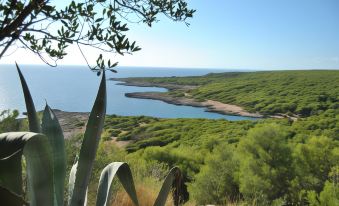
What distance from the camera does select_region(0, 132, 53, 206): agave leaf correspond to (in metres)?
0.96

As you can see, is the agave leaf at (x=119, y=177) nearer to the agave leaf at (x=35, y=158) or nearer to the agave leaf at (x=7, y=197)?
the agave leaf at (x=35, y=158)

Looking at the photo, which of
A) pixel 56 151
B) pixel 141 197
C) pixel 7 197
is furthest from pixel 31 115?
pixel 141 197

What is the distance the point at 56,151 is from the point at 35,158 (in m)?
0.48

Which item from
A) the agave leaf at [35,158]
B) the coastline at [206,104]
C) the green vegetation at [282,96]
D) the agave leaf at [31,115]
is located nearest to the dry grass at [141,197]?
the agave leaf at [31,115]

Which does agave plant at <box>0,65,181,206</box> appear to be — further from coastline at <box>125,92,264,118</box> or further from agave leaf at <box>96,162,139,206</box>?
coastline at <box>125,92,264,118</box>

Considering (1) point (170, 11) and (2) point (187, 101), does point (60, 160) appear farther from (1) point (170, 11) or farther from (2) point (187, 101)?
(2) point (187, 101)

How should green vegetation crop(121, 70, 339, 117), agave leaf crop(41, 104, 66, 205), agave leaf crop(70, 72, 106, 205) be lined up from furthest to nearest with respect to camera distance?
green vegetation crop(121, 70, 339, 117) → agave leaf crop(41, 104, 66, 205) → agave leaf crop(70, 72, 106, 205)

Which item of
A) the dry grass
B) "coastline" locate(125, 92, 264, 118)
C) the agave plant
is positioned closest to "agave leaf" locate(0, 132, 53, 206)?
the agave plant

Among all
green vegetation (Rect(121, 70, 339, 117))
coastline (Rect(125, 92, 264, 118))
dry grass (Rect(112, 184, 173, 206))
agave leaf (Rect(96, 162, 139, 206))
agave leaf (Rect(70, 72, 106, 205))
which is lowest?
coastline (Rect(125, 92, 264, 118))

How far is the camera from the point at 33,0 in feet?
6.05

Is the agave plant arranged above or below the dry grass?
above

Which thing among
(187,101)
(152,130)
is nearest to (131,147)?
(152,130)

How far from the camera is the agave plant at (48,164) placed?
0.94m

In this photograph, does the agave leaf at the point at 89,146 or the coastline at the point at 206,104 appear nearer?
the agave leaf at the point at 89,146
